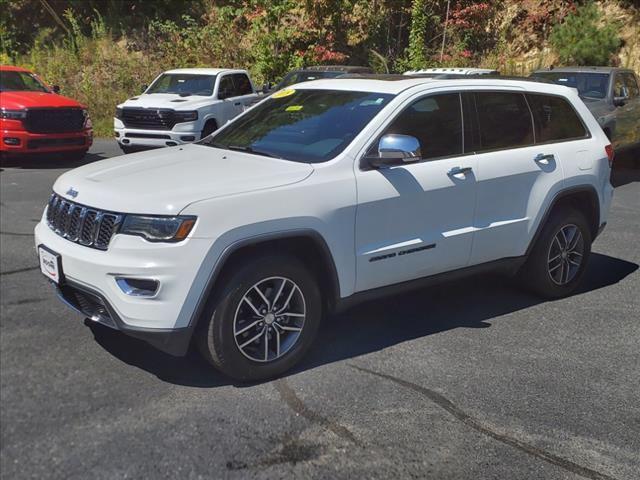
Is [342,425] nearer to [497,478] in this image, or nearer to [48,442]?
[497,478]

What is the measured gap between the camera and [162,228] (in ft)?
12.1

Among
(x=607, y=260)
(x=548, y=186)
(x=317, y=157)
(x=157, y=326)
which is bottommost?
(x=607, y=260)

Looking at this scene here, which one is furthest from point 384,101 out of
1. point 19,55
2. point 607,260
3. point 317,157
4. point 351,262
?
point 19,55

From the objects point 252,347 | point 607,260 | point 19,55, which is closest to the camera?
point 252,347

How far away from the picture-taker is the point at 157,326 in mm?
3709

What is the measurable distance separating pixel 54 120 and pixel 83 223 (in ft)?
31.4

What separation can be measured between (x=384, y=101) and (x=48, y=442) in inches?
114

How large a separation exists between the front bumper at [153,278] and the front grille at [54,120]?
374 inches

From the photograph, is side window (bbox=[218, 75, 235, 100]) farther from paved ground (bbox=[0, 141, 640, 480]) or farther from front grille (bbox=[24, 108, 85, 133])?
paved ground (bbox=[0, 141, 640, 480])

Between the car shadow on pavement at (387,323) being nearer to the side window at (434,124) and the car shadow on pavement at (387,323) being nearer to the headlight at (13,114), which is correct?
the side window at (434,124)

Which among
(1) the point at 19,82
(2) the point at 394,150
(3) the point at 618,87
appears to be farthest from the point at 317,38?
(2) the point at 394,150

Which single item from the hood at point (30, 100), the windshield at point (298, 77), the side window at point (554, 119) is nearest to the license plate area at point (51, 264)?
the side window at point (554, 119)

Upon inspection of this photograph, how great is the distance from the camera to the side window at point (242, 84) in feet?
48.8

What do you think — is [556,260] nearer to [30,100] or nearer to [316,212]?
[316,212]
